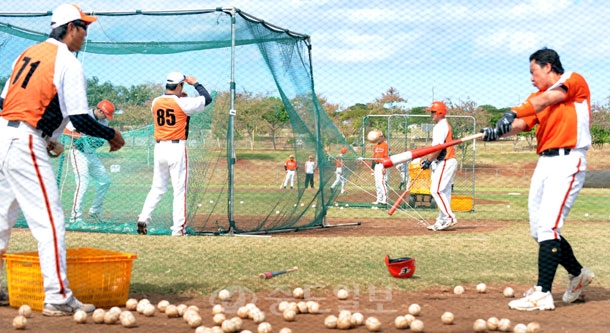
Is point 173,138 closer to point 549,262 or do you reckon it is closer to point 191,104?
point 191,104

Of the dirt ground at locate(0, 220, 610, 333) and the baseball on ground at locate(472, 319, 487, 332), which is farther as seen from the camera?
the dirt ground at locate(0, 220, 610, 333)

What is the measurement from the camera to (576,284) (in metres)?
6.49

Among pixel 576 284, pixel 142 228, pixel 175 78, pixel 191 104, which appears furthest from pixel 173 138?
pixel 576 284

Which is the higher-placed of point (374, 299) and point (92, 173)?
point (92, 173)

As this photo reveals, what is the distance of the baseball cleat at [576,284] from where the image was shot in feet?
21.3

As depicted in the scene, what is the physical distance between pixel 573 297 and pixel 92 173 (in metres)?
8.47

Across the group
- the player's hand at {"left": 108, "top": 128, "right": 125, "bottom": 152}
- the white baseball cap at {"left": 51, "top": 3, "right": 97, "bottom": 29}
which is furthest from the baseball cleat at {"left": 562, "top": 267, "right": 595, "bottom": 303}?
the white baseball cap at {"left": 51, "top": 3, "right": 97, "bottom": 29}

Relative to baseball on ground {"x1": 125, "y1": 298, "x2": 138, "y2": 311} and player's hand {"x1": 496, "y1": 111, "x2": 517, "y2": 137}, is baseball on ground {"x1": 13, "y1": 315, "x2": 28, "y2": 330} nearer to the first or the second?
baseball on ground {"x1": 125, "y1": 298, "x2": 138, "y2": 311}

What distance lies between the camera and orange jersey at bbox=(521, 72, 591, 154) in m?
6.22

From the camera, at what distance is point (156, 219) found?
11914 millimetres

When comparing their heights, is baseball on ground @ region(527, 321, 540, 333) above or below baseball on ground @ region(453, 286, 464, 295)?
above

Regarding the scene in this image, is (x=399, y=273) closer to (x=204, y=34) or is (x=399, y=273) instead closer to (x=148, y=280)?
(x=148, y=280)

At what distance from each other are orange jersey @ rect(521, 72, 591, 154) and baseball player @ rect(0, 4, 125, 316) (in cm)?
385

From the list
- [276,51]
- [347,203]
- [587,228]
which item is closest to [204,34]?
[276,51]
